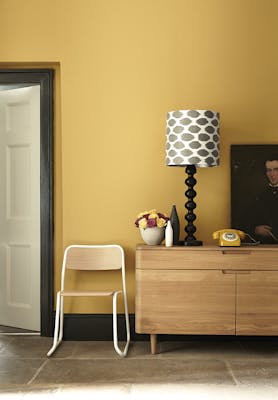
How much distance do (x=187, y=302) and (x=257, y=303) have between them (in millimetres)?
485

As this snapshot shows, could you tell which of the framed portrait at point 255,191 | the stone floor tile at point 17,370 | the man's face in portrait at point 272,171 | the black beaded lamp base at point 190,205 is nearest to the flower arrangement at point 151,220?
the black beaded lamp base at point 190,205

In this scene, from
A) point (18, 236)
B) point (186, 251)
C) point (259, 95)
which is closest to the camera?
point (186, 251)

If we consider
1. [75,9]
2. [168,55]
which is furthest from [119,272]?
[75,9]

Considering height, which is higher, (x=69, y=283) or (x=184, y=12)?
(x=184, y=12)

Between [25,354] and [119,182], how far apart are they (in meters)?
1.48

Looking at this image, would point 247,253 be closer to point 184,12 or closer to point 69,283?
point 69,283

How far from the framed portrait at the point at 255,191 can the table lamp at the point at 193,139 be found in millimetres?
393

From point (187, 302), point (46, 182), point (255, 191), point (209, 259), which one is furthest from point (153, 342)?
point (46, 182)

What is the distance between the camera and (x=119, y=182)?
16.9 ft

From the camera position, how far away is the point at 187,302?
181 inches

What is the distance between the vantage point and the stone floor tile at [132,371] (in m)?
3.99

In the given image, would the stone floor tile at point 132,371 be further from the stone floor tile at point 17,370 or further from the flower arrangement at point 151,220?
the flower arrangement at point 151,220

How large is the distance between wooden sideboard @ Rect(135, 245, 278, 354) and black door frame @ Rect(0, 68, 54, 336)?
36.3 inches

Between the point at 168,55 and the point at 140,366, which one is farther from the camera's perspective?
the point at 168,55
